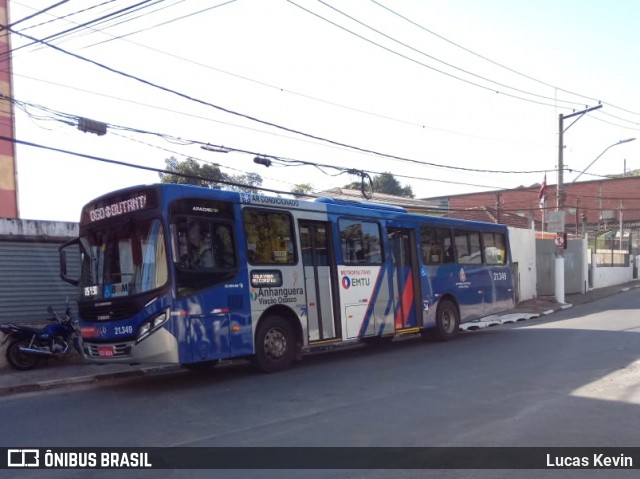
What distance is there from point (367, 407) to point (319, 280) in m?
4.11

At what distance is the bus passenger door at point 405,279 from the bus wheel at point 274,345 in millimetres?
3425

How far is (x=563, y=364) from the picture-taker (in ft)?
34.9

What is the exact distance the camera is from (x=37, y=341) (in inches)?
468

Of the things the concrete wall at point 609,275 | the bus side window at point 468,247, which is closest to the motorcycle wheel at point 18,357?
the bus side window at point 468,247

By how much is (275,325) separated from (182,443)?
4.46m

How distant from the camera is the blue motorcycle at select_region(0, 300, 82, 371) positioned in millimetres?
11641

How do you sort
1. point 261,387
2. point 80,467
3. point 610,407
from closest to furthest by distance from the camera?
point 80,467
point 610,407
point 261,387

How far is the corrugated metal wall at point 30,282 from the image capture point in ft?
42.1

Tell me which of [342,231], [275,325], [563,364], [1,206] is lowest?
[563,364]

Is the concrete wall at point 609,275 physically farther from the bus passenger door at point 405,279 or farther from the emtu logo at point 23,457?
the emtu logo at point 23,457

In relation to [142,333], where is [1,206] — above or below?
above

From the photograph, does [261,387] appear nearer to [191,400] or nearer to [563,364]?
[191,400]

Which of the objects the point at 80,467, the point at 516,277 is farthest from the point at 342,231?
the point at 516,277

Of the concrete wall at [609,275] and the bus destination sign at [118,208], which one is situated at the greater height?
the bus destination sign at [118,208]
